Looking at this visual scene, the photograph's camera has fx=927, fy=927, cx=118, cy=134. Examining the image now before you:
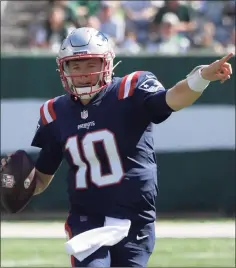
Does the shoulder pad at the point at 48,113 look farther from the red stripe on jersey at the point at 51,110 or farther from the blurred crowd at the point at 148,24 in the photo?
the blurred crowd at the point at 148,24

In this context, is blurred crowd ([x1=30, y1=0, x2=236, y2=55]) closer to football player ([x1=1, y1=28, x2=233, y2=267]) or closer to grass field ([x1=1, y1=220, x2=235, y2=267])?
grass field ([x1=1, y1=220, x2=235, y2=267])

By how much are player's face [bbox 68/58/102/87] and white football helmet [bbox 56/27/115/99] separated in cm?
2

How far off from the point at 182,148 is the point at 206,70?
6.96m

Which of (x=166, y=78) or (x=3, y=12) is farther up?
(x=3, y=12)

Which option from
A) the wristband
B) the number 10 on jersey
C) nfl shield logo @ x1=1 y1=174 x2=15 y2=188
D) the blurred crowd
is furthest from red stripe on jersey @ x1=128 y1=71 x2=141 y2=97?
the blurred crowd

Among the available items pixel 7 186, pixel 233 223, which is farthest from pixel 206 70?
pixel 233 223

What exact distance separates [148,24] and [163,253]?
18.9 feet

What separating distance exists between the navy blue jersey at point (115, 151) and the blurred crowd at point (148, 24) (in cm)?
727

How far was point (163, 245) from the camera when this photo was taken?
362 inches

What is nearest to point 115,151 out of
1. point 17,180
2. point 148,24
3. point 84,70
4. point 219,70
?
point 84,70

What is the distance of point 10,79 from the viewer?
37.4 ft

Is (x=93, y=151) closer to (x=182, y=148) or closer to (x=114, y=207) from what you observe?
(x=114, y=207)

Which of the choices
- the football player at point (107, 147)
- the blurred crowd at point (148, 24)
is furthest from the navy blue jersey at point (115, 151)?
the blurred crowd at point (148, 24)

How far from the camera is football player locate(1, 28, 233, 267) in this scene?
4859 millimetres
